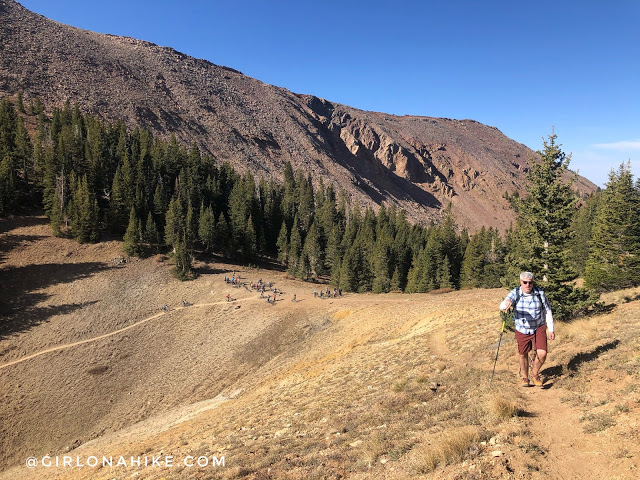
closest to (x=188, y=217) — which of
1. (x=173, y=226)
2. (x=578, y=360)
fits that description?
(x=173, y=226)

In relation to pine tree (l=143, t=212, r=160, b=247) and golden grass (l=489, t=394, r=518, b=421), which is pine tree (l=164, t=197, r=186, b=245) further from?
golden grass (l=489, t=394, r=518, b=421)

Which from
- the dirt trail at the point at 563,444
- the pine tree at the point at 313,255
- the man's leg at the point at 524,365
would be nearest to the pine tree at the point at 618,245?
the man's leg at the point at 524,365

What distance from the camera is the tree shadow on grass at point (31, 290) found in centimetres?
3706

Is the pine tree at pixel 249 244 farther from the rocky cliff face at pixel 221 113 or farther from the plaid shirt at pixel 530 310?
the rocky cliff face at pixel 221 113

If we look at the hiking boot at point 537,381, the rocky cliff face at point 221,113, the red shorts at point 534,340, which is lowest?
the hiking boot at point 537,381

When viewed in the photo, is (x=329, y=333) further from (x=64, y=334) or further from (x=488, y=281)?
(x=488, y=281)

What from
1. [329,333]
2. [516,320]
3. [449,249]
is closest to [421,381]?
[516,320]

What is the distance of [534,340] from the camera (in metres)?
9.16

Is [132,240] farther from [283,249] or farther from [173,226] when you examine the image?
[283,249]

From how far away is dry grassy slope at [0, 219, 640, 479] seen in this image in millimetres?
6969

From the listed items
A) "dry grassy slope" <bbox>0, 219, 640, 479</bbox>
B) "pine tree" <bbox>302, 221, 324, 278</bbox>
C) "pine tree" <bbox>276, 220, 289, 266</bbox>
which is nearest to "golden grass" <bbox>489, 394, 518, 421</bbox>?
"dry grassy slope" <bbox>0, 219, 640, 479</bbox>

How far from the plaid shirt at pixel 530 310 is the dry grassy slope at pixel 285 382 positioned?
5.62 feet

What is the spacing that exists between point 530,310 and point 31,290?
53821 millimetres

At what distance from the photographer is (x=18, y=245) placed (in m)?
49.1
